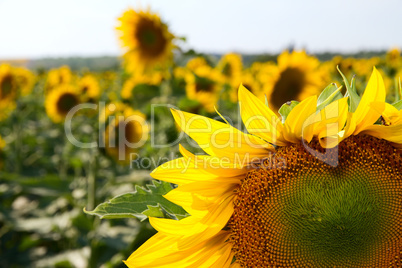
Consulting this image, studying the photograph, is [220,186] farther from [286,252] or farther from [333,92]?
[333,92]

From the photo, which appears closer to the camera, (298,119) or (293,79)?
(298,119)

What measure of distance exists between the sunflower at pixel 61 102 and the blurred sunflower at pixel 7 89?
A: 671 millimetres

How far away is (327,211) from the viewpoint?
1.04m

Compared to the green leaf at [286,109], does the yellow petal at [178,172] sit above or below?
below

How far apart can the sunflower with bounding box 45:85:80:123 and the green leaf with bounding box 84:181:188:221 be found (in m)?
4.90

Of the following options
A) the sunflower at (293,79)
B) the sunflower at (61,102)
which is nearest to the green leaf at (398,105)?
the sunflower at (293,79)

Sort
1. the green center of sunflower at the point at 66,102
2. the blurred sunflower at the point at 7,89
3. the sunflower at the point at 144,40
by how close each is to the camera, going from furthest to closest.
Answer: the blurred sunflower at the point at 7,89 < the green center of sunflower at the point at 66,102 < the sunflower at the point at 144,40

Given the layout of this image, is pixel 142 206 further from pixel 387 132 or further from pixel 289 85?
pixel 289 85

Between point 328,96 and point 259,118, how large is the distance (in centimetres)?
20

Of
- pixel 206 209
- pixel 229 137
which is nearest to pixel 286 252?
pixel 206 209

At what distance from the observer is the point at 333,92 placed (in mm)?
993

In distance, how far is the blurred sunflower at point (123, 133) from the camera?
3887mm

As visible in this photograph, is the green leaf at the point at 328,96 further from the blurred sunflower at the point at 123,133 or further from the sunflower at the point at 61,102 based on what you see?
the sunflower at the point at 61,102

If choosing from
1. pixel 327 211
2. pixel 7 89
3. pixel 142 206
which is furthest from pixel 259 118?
pixel 7 89
